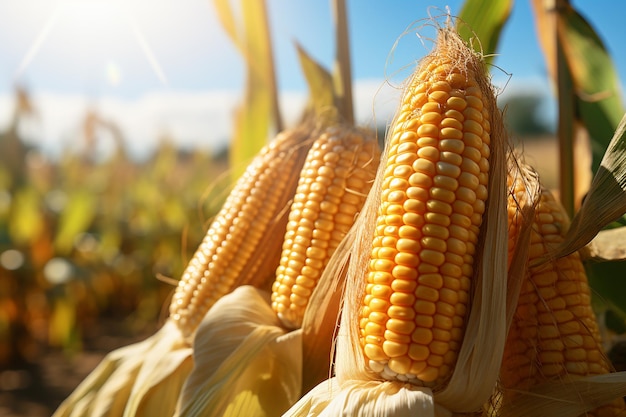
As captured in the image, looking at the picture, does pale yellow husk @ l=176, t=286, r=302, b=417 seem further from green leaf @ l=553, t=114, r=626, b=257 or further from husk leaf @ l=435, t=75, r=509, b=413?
green leaf @ l=553, t=114, r=626, b=257

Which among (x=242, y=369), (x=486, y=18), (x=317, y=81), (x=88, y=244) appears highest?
(x=486, y=18)

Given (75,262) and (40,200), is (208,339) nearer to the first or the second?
(75,262)

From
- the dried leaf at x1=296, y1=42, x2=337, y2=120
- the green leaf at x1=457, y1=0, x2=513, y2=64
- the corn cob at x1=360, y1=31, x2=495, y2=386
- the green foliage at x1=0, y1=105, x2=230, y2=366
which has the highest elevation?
the green leaf at x1=457, y1=0, x2=513, y2=64

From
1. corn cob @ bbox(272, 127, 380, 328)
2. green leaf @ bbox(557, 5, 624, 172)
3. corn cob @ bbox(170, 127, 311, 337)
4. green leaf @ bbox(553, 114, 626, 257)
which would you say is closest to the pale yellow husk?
corn cob @ bbox(272, 127, 380, 328)

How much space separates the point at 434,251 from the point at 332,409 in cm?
24

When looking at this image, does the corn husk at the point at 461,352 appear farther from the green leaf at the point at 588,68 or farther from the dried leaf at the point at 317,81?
the green leaf at the point at 588,68

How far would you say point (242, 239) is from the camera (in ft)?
3.70

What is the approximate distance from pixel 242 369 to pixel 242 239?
0.29 metres

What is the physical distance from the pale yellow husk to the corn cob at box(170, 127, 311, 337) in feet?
0.55

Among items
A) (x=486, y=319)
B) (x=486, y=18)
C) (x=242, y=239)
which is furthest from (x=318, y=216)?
(x=486, y=18)

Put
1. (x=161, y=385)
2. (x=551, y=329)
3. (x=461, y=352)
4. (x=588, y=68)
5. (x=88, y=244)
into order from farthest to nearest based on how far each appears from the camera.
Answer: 1. (x=88, y=244)
2. (x=588, y=68)
3. (x=161, y=385)
4. (x=551, y=329)
5. (x=461, y=352)

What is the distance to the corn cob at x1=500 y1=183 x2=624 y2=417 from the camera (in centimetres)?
81

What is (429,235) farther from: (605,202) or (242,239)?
(242,239)

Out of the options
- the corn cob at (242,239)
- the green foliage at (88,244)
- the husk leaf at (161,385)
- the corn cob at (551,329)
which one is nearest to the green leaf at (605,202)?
the corn cob at (551,329)
